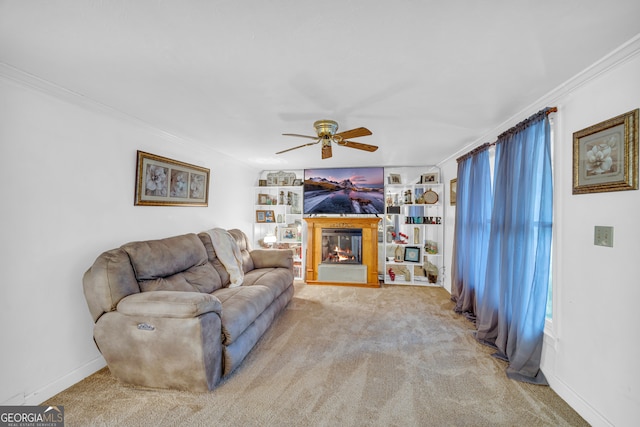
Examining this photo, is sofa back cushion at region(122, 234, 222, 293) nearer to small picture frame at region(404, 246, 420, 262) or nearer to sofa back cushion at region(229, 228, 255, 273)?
sofa back cushion at region(229, 228, 255, 273)

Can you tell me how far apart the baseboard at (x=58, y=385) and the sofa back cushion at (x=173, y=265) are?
775mm

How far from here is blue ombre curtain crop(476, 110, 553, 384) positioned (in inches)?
82.2

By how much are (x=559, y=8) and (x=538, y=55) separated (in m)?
0.42

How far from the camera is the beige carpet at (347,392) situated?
1.73 m

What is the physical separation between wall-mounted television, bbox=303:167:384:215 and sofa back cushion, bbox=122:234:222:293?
9.14ft

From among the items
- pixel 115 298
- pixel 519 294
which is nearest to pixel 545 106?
pixel 519 294

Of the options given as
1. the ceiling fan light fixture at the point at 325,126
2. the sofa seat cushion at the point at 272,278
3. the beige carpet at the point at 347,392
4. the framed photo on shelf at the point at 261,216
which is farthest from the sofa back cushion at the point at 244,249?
the ceiling fan light fixture at the point at 325,126

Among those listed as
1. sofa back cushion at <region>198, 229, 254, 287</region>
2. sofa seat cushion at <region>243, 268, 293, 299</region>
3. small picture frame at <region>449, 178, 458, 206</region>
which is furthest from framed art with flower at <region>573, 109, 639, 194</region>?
sofa back cushion at <region>198, 229, 254, 287</region>

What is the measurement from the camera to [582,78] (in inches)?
69.1

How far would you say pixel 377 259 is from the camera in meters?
5.08

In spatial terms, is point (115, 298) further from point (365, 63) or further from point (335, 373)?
point (365, 63)

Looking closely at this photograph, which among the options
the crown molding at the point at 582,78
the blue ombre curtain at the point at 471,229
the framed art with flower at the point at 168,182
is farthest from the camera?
the blue ombre curtain at the point at 471,229

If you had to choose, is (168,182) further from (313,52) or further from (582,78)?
(582,78)

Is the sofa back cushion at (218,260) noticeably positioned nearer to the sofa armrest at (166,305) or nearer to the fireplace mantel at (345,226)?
the sofa armrest at (166,305)
